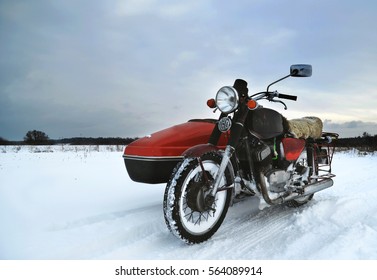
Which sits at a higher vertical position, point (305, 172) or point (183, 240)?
point (305, 172)

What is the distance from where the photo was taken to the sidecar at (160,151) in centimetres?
264

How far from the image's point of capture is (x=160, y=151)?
104 inches

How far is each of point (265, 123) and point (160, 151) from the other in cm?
107

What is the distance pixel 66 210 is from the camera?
350cm

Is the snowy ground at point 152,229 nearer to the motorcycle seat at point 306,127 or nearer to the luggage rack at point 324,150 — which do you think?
the luggage rack at point 324,150

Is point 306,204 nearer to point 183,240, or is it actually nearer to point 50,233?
point 183,240

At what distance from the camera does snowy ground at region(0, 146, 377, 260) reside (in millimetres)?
2271

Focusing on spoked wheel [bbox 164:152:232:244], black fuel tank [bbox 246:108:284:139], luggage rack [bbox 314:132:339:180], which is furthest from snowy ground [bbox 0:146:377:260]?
black fuel tank [bbox 246:108:284:139]

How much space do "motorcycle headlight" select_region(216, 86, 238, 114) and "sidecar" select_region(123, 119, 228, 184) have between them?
481 millimetres

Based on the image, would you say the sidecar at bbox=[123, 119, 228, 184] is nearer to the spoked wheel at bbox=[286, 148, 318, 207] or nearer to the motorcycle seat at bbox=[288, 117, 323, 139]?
the motorcycle seat at bbox=[288, 117, 323, 139]

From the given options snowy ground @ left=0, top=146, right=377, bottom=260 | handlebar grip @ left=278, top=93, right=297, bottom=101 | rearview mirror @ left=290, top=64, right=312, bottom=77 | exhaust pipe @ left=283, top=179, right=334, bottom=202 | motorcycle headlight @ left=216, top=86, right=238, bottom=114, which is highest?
rearview mirror @ left=290, top=64, right=312, bottom=77

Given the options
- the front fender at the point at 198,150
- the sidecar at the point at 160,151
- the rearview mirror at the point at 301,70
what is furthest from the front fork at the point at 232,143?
the rearview mirror at the point at 301,70

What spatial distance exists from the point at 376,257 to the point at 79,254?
2.24 m

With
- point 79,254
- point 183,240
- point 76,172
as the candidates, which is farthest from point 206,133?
point 76,172
